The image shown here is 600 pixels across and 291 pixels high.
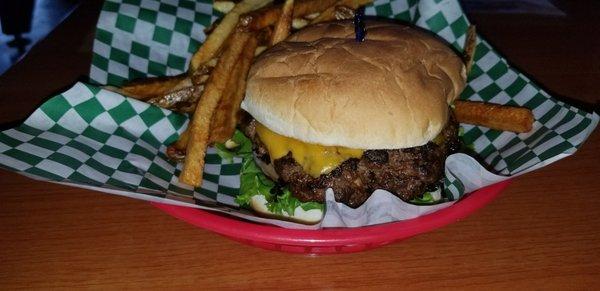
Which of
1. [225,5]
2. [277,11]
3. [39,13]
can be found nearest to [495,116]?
[277,11]

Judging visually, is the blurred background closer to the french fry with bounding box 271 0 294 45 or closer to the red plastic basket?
the french fry with bounding box 271 0 294 45

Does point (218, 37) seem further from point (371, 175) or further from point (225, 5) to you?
point (371, 175)

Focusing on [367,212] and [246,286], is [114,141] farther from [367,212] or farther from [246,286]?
[367,212]

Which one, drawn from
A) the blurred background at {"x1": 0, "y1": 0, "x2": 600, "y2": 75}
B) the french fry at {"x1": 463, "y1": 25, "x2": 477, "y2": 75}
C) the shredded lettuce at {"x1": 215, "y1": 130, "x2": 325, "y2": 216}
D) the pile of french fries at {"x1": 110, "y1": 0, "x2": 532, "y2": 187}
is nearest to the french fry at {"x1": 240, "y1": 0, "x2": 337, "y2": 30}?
the pile of french fries at {"x1": 110, "y1": 0, "x2": 532, "y2": 187}

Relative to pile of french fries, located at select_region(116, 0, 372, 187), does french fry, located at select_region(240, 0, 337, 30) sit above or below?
above

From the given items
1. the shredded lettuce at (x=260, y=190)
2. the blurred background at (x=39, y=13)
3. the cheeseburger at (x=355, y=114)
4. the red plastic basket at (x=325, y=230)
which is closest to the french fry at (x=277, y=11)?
the cheeseburger at (x=355, y=114)

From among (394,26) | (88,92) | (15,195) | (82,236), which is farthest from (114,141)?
(394,26)
